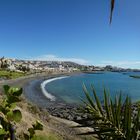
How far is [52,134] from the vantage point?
19.0m

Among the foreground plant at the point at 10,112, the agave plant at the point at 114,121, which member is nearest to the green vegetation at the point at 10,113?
the foreground plant at the point at 10,112

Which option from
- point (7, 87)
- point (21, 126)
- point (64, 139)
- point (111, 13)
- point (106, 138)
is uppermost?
point (111, 13)

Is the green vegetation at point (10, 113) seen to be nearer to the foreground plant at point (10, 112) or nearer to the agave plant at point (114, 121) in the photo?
the foreground plant at point (10, 112)

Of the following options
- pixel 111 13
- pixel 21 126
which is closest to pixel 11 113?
pixel 111 13

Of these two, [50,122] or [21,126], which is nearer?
[21,126]

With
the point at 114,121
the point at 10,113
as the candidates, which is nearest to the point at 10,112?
the point at 10,113

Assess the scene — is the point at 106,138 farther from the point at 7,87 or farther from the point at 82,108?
the point at 7,87

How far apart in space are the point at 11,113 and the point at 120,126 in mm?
802

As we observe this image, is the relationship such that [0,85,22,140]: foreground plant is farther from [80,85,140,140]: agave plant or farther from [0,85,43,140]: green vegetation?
[80,85,140,140]: agave plant

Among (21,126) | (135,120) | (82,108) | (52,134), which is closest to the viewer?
(135,120)

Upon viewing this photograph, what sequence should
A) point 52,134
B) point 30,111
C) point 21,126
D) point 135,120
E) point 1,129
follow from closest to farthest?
1. point 1,129
2. point 135,120
3. point 21,126
4. point 52,134
5. point 30,111

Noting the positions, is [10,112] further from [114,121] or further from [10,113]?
[114,121]

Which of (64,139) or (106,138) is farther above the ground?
(106,138)


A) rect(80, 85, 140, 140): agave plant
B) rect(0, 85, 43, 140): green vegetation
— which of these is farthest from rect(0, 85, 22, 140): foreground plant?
rect(80, 85, 140, 140): agave plant
